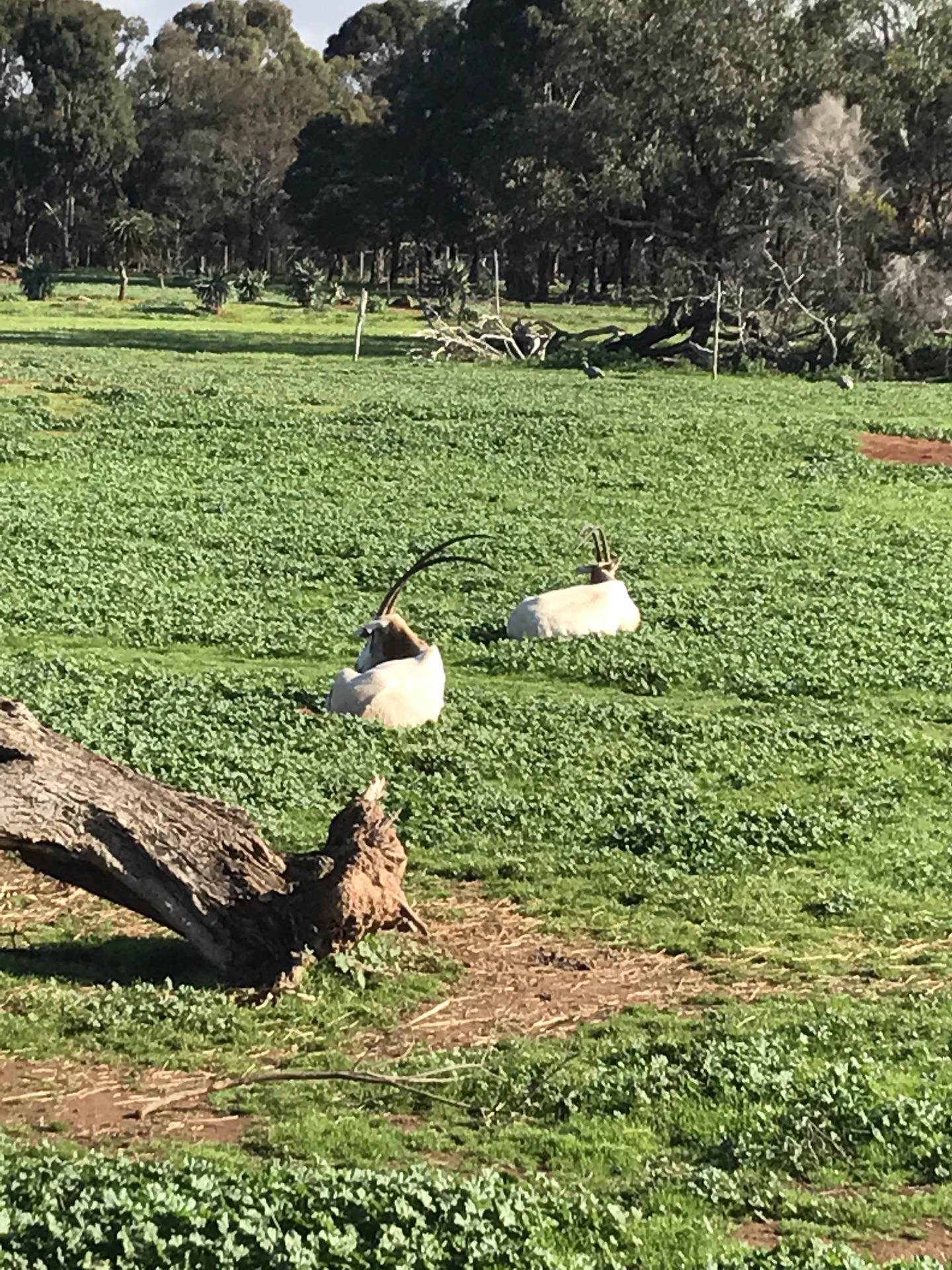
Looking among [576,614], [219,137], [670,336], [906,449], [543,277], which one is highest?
[219,137]

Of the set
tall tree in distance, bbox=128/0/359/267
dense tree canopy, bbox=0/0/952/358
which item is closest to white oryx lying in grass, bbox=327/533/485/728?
dense tree canopy, bbox=0/0/952/358

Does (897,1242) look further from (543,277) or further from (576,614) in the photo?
(543,277)

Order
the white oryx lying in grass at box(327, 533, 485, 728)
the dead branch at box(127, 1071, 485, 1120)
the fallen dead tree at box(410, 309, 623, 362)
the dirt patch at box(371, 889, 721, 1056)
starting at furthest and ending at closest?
the fallen dead tree at box(410, 309, 623, 362), the white oryx lying in grass at box(327, 533, 485, 728), the dirt patch at box(371, 889, 721, 1056), the dead branch at box(127, 1071, 485, 1120)

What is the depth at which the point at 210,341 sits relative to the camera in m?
44.4

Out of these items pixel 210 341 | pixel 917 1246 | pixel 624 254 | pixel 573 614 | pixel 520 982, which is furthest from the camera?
pixel 624 254

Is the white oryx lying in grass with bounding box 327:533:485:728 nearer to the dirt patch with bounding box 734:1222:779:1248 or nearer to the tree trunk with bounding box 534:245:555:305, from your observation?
the dirt patch with bounding box 734:1222:779:1248

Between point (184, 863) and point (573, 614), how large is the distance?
6865mm

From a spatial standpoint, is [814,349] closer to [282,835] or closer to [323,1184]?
[282,835]

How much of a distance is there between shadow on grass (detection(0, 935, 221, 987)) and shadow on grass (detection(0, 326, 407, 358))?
33.6 metres

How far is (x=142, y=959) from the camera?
7812 millimetres

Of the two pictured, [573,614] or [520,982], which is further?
[573,614]

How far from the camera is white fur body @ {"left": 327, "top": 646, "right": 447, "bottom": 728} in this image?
11.3m

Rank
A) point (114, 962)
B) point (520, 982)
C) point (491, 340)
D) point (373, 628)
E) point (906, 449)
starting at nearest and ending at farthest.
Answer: point (520, 982) < point (114, 962) < point (373, 628) < point (906, 449) < point (491, 340)

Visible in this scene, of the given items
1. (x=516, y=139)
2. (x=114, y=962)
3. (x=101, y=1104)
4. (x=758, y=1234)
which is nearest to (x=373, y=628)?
(x=114, y=962)
